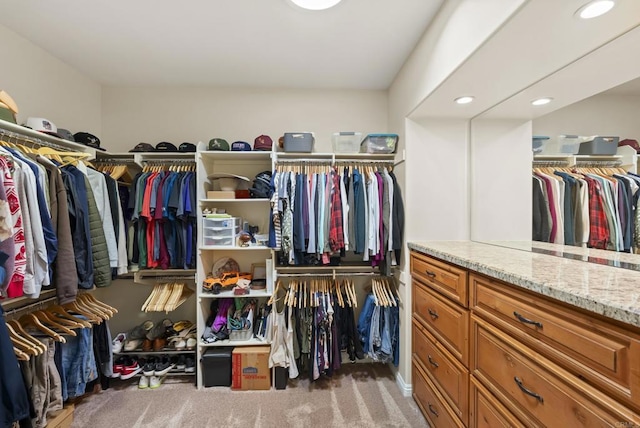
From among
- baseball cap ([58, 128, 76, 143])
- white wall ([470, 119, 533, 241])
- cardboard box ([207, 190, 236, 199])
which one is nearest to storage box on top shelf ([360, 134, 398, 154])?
white wall ([470, 119, 533, 241])

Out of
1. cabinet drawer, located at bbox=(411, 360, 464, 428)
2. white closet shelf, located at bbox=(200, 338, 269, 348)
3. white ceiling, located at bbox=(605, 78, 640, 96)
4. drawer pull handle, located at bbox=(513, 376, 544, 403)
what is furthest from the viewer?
white closet shelf, located at bbox=(200, 338, 269, 348)

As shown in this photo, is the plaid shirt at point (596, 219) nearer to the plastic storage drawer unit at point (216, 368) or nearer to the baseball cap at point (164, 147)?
the plastic storage drawer unit at point (216, 368)

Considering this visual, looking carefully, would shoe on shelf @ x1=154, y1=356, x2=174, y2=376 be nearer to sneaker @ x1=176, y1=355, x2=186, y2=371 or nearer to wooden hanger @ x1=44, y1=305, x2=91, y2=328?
sneaker @ x1=176, y1=355, x2=186, y2=371

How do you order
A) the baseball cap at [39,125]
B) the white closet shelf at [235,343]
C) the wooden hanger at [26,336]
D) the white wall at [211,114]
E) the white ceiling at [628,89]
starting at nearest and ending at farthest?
the white ceiling at [628,89] < the wooden hanger at [26,336] < the baseball cap at [39,125] < the white closet shelf at [235,343] < the white wall at [211,114]

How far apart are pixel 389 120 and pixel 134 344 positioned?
2.94 metres

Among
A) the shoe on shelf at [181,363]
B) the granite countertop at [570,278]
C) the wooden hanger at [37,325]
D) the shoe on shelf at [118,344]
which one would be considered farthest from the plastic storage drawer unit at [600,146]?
the shoe on shelf at [118,344]

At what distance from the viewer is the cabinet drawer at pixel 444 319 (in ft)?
4.18

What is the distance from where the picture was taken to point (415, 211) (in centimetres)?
200

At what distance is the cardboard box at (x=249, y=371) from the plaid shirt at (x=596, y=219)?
2.17 m

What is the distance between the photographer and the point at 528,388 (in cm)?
91

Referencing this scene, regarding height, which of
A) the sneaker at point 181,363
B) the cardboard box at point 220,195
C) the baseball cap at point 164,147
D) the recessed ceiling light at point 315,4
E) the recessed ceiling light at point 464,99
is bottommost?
the sneaker at point 181,363

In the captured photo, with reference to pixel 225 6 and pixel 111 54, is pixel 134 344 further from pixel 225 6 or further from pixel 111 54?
pixel 225 6

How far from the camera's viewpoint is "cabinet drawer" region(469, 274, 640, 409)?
64 centimetres

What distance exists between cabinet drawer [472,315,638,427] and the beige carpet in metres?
0.95
